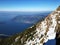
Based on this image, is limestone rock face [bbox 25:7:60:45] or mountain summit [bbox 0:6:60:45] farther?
mountain summit [bbox 0:6:60:45]

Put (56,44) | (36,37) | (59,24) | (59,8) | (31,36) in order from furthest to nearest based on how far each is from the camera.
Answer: (31,36) < (36,37) < (59,8) < (59,24) < (56,44)

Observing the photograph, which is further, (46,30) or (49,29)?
(46,30)

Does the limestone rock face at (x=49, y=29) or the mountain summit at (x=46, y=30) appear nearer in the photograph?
the limestone rock face at (x=49, y=29)

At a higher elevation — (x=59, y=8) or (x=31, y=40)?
(x=59, y=8)

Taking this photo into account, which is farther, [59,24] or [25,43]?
[25,43]

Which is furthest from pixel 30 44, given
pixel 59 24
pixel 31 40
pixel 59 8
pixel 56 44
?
pixel 56 44

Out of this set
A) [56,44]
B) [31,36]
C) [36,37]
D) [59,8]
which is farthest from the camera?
[31,36]

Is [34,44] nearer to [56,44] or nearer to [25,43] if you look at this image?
[25,43]

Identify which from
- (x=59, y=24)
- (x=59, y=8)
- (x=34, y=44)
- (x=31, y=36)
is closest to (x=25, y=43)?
(x=31, y=36)

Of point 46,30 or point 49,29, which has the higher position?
point 49,29
